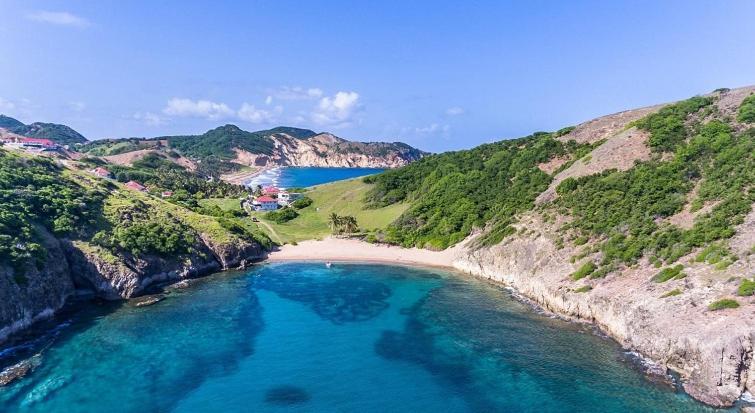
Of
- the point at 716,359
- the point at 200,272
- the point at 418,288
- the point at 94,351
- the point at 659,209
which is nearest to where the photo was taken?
the point at 716,359

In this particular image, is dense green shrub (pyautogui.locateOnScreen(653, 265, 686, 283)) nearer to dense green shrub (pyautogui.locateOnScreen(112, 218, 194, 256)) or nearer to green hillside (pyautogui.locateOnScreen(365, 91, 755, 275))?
A: green hillside (pyautogui.locateOnScreen(365, 91, 755, 275))

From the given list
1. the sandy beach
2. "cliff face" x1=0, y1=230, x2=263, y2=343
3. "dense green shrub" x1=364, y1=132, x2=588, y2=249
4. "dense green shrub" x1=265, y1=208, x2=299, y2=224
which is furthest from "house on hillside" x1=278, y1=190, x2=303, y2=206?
"cliff face" x1=0, y1=230, x2=263, y2=343

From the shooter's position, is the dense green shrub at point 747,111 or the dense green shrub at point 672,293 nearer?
the dense green shrub at point 672,293

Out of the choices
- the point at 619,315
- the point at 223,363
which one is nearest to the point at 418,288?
the point at 619,315

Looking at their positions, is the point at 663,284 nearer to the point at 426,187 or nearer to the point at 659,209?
the point at 659,209

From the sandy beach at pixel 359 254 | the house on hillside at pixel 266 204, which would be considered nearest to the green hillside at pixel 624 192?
the sandy beach at pixel 359 254

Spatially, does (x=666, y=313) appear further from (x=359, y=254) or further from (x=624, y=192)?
(x=359, y=254)

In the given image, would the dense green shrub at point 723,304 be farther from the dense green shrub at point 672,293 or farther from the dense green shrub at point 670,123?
the dense green shrub at point 670,123
